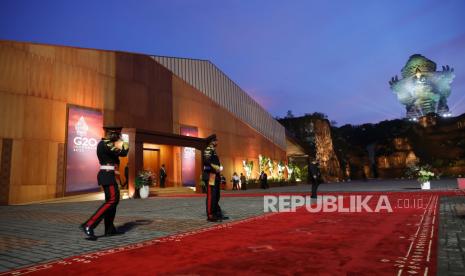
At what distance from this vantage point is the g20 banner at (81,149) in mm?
18594

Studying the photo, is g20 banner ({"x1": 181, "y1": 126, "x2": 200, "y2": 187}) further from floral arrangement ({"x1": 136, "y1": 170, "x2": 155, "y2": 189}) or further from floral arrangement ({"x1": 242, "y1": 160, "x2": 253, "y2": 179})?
floral arrangement ({"x1": 242, "y1": 160, "x2": 253, "y2": 179})

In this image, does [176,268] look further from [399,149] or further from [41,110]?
[399,149]

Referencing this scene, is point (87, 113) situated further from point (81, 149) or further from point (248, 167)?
point (248, 167)

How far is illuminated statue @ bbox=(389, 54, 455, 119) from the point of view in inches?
2990

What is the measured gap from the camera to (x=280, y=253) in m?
4.14

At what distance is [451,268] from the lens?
329 centimetres

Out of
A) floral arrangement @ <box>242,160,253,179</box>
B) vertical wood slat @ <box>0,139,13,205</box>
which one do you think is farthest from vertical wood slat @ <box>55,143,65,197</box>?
floral arrangement @ <box>242,160,253,179</box>

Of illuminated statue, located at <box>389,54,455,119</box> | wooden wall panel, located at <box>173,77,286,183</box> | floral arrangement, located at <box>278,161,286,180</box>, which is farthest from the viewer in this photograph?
illuminated statue, located at <box>389,54,455,119</box>

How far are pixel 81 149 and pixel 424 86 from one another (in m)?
78.3

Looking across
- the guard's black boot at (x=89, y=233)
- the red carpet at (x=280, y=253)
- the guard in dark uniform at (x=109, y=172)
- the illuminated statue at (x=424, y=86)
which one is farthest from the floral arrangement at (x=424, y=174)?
the illuminated statue at (x=424, y=86)

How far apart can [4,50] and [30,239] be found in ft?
47.6

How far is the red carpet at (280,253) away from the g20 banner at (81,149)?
14.9m

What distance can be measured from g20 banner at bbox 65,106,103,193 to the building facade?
0.18 feet

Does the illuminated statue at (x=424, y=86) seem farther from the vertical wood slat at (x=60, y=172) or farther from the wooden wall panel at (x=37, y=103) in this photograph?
the vertical wood slat at (x=60, y=172)
